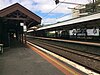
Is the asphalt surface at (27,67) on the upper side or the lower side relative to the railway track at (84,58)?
upper

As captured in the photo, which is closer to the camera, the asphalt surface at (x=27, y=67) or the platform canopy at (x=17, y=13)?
the asphalt surface at (x=27, y=67)

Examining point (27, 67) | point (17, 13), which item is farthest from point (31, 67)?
point (17, 13)

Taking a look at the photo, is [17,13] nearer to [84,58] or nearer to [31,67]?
[84,58]

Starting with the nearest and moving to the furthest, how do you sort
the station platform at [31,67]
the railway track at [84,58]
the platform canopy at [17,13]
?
the station platform at [31,67]
the railway track at [84,58]
the platform canopy at [17,13]

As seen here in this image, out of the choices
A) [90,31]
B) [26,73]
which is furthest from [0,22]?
[90,31]

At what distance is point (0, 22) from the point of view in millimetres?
20719

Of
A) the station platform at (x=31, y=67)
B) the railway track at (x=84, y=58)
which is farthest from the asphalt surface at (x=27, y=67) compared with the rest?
the railway track at (x=84, y=58)

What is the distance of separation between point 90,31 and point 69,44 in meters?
18.3

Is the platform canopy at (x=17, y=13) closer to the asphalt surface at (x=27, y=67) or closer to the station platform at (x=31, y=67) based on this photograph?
the asphalt surface at (x=27, y=67)

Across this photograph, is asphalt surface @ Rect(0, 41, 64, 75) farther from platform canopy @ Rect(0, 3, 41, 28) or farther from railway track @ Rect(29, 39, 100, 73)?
platform canopy @ Rect(0, 3, 41, 28)

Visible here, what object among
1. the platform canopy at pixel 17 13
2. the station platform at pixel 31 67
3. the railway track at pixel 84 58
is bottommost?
the railway track at pixel 84 58

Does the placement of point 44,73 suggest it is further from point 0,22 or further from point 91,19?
point 0,22

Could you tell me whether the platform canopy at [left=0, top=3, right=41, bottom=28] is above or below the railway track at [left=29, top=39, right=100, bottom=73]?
above

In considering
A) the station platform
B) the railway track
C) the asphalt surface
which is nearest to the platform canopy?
the railway track
